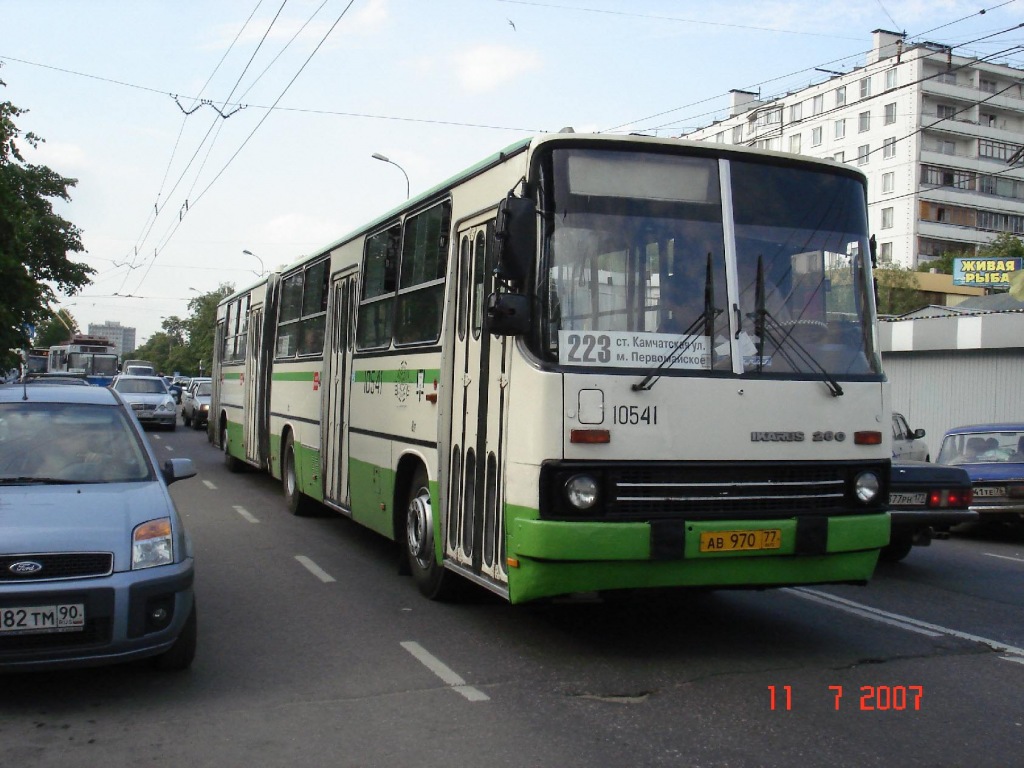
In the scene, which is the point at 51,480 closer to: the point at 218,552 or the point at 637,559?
the point at 637,559

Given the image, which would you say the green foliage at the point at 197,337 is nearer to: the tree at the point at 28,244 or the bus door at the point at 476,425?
the tree at the point at 28,244

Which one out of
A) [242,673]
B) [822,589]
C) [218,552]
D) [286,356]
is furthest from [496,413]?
[286,356]

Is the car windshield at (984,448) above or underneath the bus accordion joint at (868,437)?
underneath

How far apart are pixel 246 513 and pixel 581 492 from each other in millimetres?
8869

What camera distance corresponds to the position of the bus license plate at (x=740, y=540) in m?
6.39

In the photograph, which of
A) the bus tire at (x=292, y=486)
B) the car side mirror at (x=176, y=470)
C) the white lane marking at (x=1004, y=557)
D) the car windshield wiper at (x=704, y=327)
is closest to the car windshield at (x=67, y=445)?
the car side mirror at (x=176, y=470)

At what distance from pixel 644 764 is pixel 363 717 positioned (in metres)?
1.49

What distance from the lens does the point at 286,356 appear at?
48.6 ft

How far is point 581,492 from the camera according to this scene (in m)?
6.27

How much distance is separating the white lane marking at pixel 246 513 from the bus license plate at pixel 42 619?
8.14 meters

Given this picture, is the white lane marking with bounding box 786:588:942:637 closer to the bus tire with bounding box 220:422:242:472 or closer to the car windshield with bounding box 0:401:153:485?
the car windshield with bounding box 0:401:153:485

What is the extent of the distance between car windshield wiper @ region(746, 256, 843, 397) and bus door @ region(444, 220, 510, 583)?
156 cm

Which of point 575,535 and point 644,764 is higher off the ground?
point 575,535

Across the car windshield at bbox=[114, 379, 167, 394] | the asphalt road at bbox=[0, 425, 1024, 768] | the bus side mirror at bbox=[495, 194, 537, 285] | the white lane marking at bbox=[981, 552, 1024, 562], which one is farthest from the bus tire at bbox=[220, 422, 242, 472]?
the car windshield at bbox=[114, 379, 167, 394]
